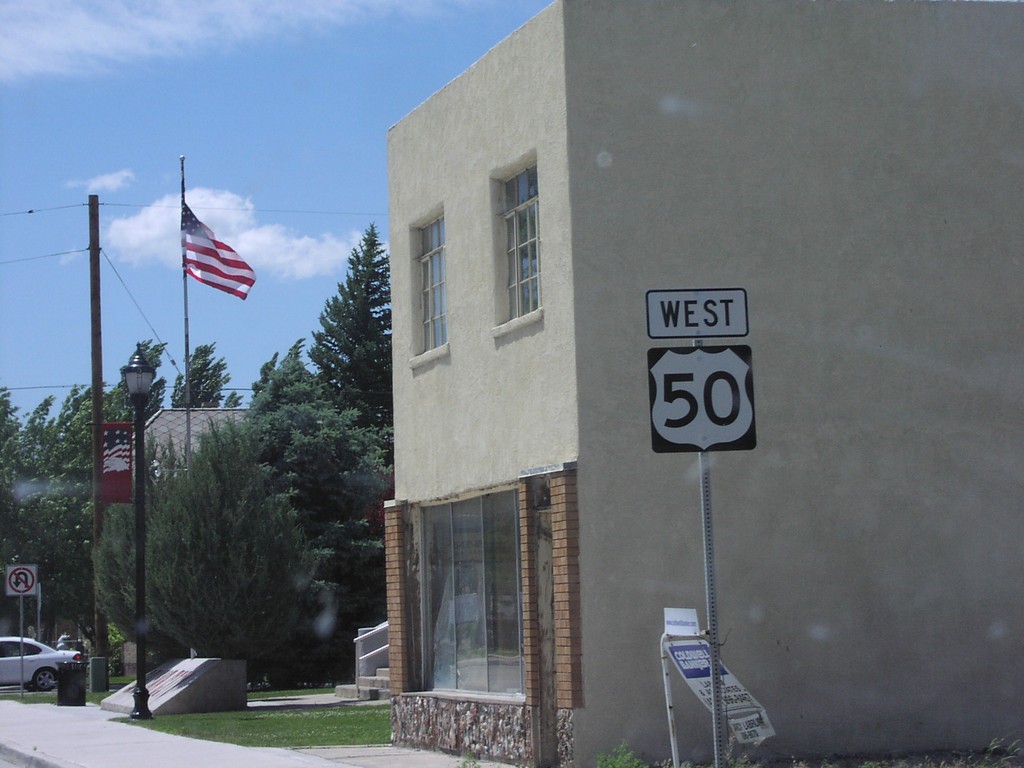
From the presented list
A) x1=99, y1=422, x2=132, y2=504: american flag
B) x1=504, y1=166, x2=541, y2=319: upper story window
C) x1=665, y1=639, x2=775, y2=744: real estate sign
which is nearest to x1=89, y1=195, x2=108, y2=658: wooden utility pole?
x1=99, y1=422, x2=132, y2=504: american flag

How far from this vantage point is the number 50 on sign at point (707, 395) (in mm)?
8305

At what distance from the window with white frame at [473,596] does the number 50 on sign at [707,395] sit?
20.6ft

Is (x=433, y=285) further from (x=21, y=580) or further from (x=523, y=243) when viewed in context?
(x=21, y=580)

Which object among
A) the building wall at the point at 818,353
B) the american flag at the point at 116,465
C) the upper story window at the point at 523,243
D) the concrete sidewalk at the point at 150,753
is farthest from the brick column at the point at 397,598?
the american flag at the point at 116,465

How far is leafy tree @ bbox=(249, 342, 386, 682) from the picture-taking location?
38.2m

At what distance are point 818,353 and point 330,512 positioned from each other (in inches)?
1071

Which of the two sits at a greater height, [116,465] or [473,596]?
[116,465]

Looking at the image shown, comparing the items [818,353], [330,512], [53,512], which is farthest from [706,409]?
[53,512]

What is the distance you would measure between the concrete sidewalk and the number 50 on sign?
6.55 metres

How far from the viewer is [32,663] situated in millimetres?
40250

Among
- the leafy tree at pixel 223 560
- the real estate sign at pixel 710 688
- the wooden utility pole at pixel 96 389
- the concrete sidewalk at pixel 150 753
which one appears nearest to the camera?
the real estate sign at pixel 710 688

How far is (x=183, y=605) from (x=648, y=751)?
54.0 ft

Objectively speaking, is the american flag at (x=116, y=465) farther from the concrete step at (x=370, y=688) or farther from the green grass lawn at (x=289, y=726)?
the green grass lawn at (x=289, y=726)

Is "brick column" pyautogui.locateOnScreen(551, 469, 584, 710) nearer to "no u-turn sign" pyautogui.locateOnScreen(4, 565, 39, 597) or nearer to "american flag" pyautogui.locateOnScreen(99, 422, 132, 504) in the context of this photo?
"american flag" pyautogui.locateOnScreen(99, 422, 132, 504)
